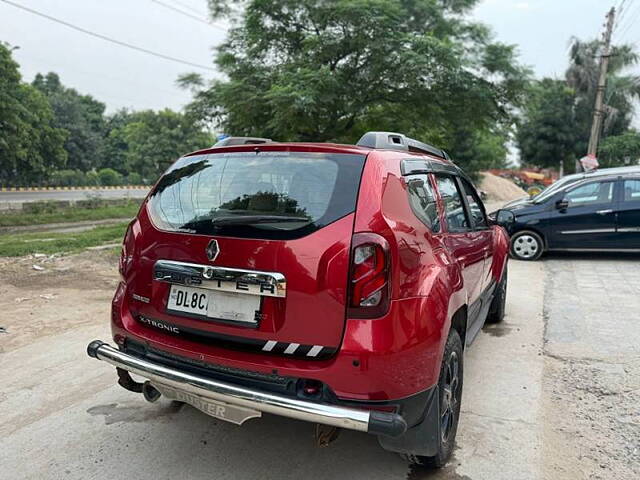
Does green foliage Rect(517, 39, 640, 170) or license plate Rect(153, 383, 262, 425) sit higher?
green foliage Rect(517, 39, 640, 170)

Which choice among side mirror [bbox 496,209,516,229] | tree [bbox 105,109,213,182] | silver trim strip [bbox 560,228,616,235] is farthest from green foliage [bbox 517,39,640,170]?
tree [bbox 105,109,213,182]

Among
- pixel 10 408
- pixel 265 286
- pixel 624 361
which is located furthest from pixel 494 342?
pixel 10 408

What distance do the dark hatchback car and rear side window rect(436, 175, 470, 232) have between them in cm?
603

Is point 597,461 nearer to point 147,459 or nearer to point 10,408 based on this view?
point 147,459

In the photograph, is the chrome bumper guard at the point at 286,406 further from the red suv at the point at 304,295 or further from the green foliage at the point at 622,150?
the green foliage at the point at 622,150

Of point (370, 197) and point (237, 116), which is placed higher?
point (237, 116)

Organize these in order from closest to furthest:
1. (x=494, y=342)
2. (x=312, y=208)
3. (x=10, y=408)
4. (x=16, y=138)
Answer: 1. (x=312, y=208)
2. (x=10, y=408)
3. (x=494, y=342)
4. (x=16, y=138)

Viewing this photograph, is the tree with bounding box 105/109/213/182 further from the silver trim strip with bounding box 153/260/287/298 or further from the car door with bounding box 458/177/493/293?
the silver trim strip with bounding box 153/260/287/298

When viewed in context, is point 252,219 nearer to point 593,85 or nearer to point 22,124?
point 22,124

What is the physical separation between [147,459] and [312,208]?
5.50 feet

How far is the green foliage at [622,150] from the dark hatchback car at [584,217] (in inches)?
887

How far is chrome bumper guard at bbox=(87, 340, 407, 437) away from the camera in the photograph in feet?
6.57

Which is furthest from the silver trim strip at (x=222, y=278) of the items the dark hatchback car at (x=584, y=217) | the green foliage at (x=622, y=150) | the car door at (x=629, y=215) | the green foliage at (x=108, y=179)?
the green foliage at (x=108, y=179)

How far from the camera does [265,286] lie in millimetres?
2223
